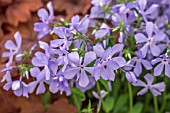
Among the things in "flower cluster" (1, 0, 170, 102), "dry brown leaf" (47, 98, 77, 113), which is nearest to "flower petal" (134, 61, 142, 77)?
"flower cluster" (1, 0, 170, 102)

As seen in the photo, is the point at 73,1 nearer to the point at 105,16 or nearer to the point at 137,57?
the point at 105,16

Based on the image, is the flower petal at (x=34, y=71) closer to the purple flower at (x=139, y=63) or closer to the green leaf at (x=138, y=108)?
the purple flower at (x=139, y=63)

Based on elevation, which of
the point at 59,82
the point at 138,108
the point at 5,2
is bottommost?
the point at 138,108

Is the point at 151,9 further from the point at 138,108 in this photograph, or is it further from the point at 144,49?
the point at 138,108

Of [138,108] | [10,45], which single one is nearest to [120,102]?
[138,108]

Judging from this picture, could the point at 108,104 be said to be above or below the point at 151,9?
below

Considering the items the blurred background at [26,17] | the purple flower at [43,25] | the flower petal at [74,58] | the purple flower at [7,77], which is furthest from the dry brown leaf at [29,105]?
the flower petal at [74,58]
